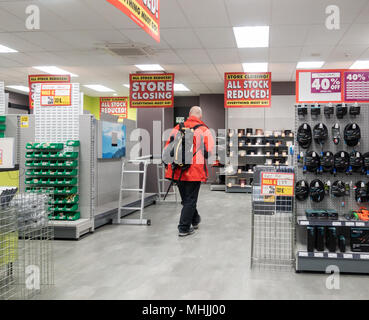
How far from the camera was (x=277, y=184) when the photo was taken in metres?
3.68

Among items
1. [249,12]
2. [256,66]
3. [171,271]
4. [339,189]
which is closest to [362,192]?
[339,189]

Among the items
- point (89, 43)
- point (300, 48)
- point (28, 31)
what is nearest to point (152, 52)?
point (89, 43)

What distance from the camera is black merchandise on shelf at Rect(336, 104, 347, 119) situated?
3.81 metres

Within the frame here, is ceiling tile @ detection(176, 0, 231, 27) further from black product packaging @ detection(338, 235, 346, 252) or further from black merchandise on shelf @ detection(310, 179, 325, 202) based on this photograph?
black product packaging @ detection(338, 235, 346, 252)

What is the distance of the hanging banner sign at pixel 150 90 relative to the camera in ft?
28.6

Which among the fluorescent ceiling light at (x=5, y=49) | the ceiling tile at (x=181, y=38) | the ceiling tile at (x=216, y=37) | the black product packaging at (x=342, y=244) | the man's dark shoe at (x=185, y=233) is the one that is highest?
the fluorescent ceiling light at (x=5, y=49)

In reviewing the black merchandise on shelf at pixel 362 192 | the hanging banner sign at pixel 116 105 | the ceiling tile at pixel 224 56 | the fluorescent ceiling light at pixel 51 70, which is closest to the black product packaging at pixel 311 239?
the black merchandise on shelf at pixel 362 192

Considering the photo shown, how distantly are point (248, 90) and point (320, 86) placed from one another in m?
4.52

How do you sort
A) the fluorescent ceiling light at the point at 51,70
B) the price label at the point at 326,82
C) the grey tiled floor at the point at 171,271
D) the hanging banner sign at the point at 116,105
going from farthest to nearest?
the hanging banner sign at the point at 116,105 → the fluorescent ceiling light at the point at 51,70 → the price label at the point at 326,82 → the grey tiled floor at the point at 171,271

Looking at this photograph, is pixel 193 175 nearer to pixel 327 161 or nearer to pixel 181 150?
pixel 181 150

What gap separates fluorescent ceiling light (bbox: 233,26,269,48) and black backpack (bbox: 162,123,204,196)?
249cm

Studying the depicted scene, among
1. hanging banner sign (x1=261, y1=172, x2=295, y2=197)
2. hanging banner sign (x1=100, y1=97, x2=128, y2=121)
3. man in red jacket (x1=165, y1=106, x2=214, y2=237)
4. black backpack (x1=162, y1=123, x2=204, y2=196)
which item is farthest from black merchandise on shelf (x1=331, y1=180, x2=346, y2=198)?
hanging banner sign (x1=100, y1=97, x2=128, y2=121)

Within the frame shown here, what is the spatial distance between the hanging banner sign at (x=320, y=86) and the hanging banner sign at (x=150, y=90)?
4931 mm

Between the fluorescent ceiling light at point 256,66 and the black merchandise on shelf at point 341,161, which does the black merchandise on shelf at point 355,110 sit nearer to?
the black merchandise on shelf at point 341,161
